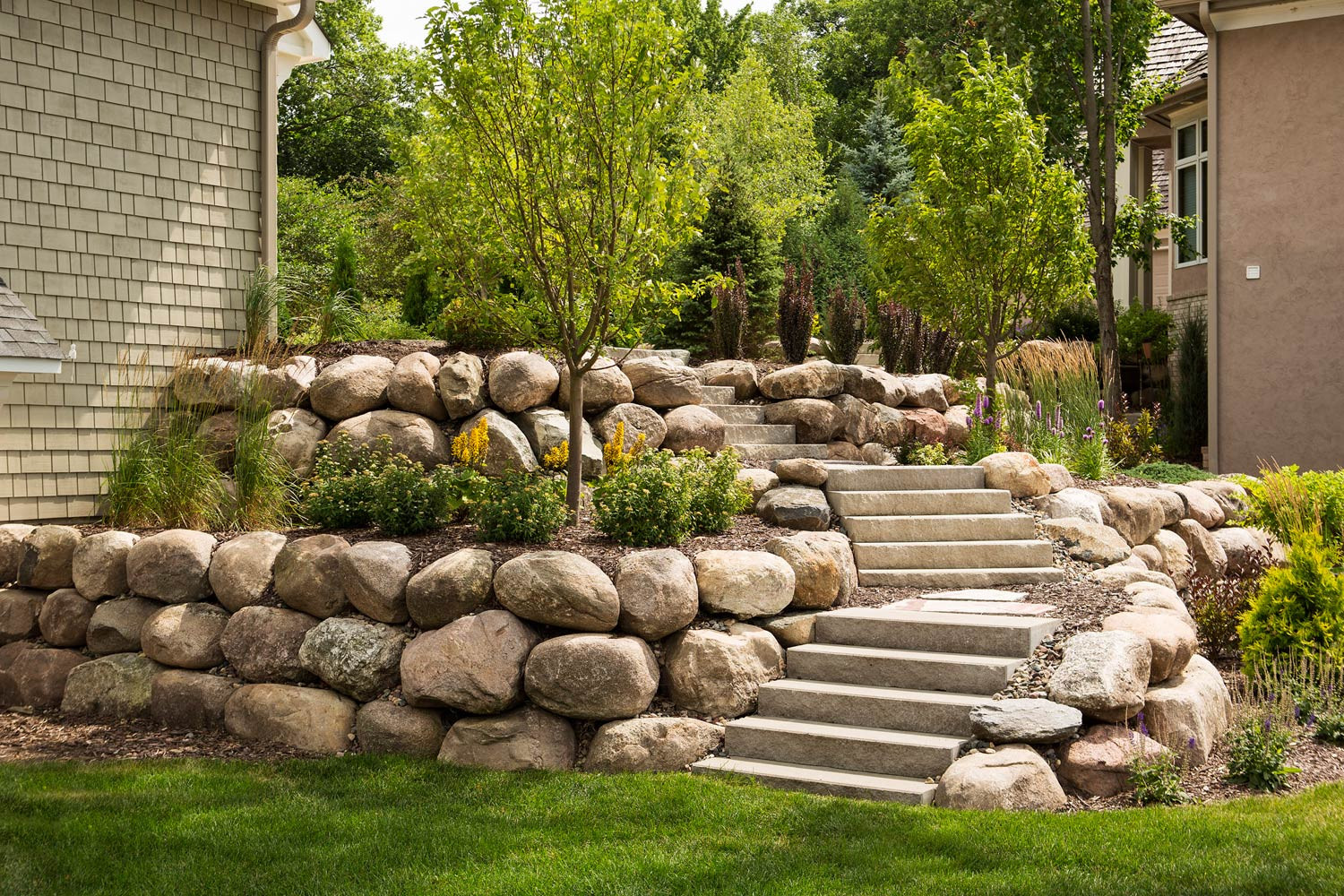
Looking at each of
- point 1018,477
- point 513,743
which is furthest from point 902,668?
point 1018,477

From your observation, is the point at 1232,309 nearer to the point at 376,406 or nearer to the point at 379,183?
the point at 376,406

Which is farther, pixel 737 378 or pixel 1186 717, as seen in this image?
pixel 737 378

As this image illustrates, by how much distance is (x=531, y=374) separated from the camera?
328 inches

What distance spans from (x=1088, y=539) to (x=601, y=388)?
3656 millimetres

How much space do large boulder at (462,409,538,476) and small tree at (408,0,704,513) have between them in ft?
2.92

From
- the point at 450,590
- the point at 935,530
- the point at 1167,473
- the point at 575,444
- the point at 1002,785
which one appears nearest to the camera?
the point at 1002,785

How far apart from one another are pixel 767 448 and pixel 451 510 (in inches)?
115

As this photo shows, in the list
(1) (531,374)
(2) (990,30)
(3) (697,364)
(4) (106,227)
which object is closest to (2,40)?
(4) (106,227)

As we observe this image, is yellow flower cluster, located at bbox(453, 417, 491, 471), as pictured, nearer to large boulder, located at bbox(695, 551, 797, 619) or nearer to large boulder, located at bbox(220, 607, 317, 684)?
large boulder, located at bbox(220, 607, 317, 684)

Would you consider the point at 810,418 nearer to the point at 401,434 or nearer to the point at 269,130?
the point at 401,434

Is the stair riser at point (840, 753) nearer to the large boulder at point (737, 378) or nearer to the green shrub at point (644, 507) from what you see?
the green shrub at point (644, 507)

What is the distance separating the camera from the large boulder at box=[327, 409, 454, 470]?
801 cm

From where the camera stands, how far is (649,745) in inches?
227

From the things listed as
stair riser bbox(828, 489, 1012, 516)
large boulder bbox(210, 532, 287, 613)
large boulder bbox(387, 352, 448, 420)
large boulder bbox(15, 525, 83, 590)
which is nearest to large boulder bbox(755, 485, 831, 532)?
stair riser bbox(828, 489, 1012, 516)
